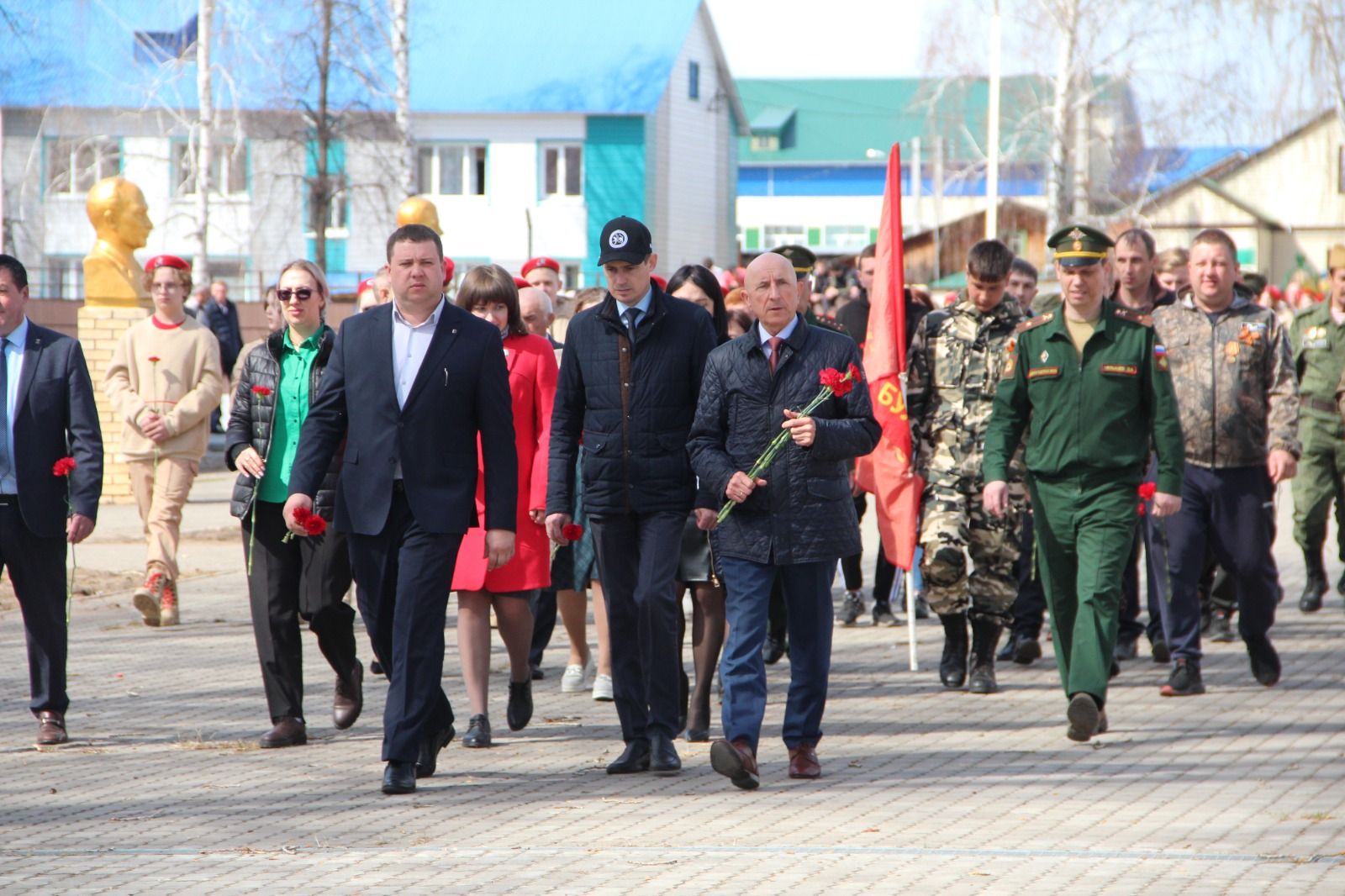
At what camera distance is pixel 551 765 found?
7.79 meters

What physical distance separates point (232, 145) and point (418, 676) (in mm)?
37433

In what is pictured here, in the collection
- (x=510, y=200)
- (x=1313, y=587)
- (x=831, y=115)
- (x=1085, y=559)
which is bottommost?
(x=1313, y=587)

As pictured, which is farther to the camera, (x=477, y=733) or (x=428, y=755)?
(x=477, y=733)

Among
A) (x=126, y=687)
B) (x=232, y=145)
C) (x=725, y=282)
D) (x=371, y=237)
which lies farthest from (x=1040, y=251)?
(x=126, y=687)

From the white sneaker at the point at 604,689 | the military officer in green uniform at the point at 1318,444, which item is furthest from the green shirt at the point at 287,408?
the military officer in green uniform at the point at 1318,444

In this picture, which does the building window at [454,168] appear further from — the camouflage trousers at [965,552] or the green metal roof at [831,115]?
the camouflage trousers at [965,552]

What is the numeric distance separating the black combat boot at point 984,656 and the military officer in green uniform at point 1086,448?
144 cm

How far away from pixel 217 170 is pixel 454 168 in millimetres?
7149

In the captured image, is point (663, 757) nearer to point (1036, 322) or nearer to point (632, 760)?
point (632, 760)

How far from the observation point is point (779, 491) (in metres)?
7.35

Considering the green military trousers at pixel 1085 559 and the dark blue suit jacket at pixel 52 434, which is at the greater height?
the dark blue suit jacket at pixel 52 434

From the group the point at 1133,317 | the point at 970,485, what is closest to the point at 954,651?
the point at 970,485

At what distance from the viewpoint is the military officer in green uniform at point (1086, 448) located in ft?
26.3

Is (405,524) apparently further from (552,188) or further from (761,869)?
(552,188)
